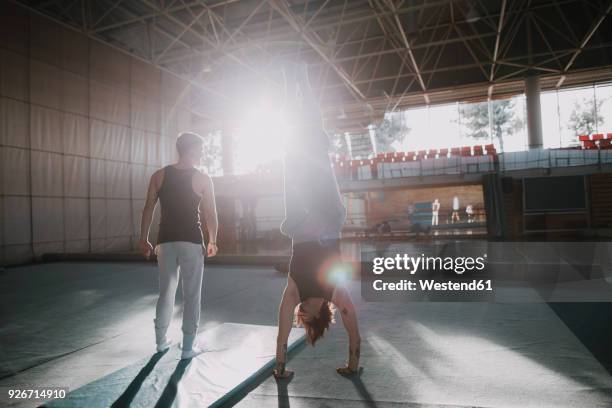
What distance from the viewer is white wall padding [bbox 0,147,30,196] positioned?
11.5 m

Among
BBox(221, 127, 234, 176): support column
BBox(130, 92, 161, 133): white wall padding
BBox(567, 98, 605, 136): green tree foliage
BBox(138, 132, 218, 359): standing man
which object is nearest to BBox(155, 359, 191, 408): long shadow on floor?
BBox(138, 132, 218, 359): standing man

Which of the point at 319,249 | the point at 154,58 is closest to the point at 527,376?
the point at 319,249

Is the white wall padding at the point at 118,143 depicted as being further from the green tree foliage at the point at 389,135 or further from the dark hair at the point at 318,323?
the green tree foliage at the point at 389,135

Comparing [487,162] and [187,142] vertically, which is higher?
[487,162]

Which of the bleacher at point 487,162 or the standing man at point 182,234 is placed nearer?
the standing man at point 182,234

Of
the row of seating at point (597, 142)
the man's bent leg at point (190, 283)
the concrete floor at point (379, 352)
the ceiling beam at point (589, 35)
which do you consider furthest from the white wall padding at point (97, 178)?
the ceiling beam at point (589, 35)

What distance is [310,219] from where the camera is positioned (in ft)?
8.20

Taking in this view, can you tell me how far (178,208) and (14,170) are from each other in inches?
458

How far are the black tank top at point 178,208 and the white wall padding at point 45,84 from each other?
40.2 feet

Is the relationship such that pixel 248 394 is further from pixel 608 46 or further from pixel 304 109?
pixel 608 46

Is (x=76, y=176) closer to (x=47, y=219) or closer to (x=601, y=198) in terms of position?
(x=47, y=219)

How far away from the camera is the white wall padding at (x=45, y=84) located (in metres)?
12.5

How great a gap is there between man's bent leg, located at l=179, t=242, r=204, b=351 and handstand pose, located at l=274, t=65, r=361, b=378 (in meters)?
0.84

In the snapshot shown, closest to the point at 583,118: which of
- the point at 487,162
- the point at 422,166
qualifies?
the point at 487,162
